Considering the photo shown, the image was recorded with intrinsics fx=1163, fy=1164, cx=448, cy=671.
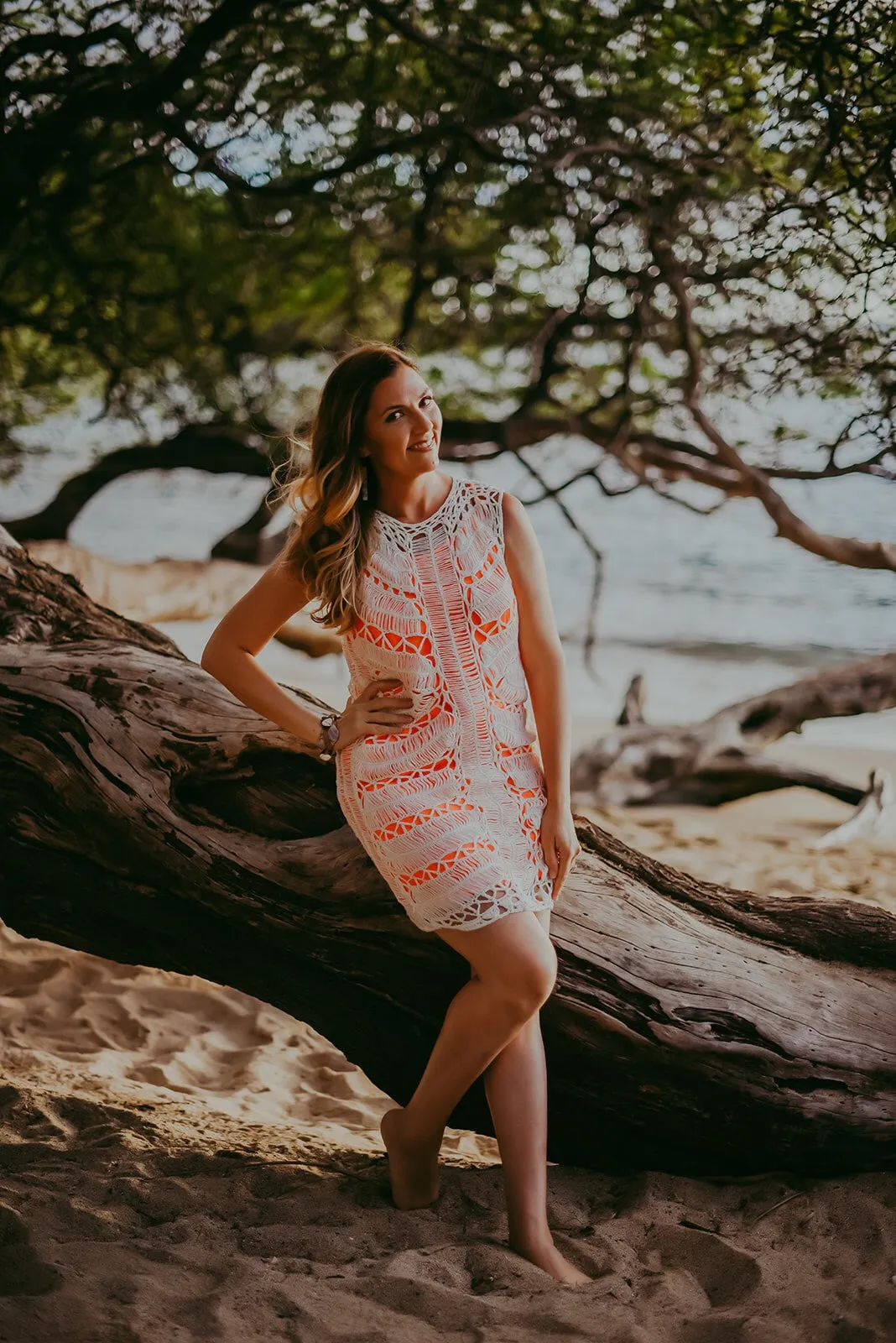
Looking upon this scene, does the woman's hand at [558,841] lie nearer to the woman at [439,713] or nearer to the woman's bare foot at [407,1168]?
the woman at [439,713]

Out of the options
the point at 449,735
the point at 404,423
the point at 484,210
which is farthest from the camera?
the point at 484,210

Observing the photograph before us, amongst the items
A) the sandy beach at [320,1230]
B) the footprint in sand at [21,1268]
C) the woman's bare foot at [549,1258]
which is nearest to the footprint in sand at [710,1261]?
the sandy beach at [320,1230]

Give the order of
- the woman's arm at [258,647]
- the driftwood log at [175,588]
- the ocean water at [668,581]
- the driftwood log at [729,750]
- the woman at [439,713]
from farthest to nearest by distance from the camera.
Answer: the ocean water at [668,581]
the driftwood log at [175,588]
the driftwood log at [729,750]
the woman's arm at [258,647]
the woman at [439,713]

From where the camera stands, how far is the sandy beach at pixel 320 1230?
6.64 feet

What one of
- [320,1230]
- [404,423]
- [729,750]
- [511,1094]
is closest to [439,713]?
[404,423]

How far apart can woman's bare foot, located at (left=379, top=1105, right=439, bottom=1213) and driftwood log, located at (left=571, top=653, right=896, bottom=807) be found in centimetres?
378

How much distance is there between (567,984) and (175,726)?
43.7 inches

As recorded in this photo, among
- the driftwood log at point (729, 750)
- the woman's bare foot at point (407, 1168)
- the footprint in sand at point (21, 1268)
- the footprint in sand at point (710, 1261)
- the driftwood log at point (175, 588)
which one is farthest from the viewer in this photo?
the driftwood log at point (175, 588)

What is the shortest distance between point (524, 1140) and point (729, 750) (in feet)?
13.6

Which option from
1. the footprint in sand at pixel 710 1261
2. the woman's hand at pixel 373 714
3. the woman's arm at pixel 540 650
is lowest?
the footprint in sand at pixel 710 1261

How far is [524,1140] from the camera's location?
2311 millimetres

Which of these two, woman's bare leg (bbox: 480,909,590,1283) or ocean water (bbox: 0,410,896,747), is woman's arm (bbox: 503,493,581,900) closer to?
woman's bare leg (bbox: 480,909,590,1283)

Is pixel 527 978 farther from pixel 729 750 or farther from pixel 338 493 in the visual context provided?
pixel 729 750

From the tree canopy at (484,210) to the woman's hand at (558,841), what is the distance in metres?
2.17
